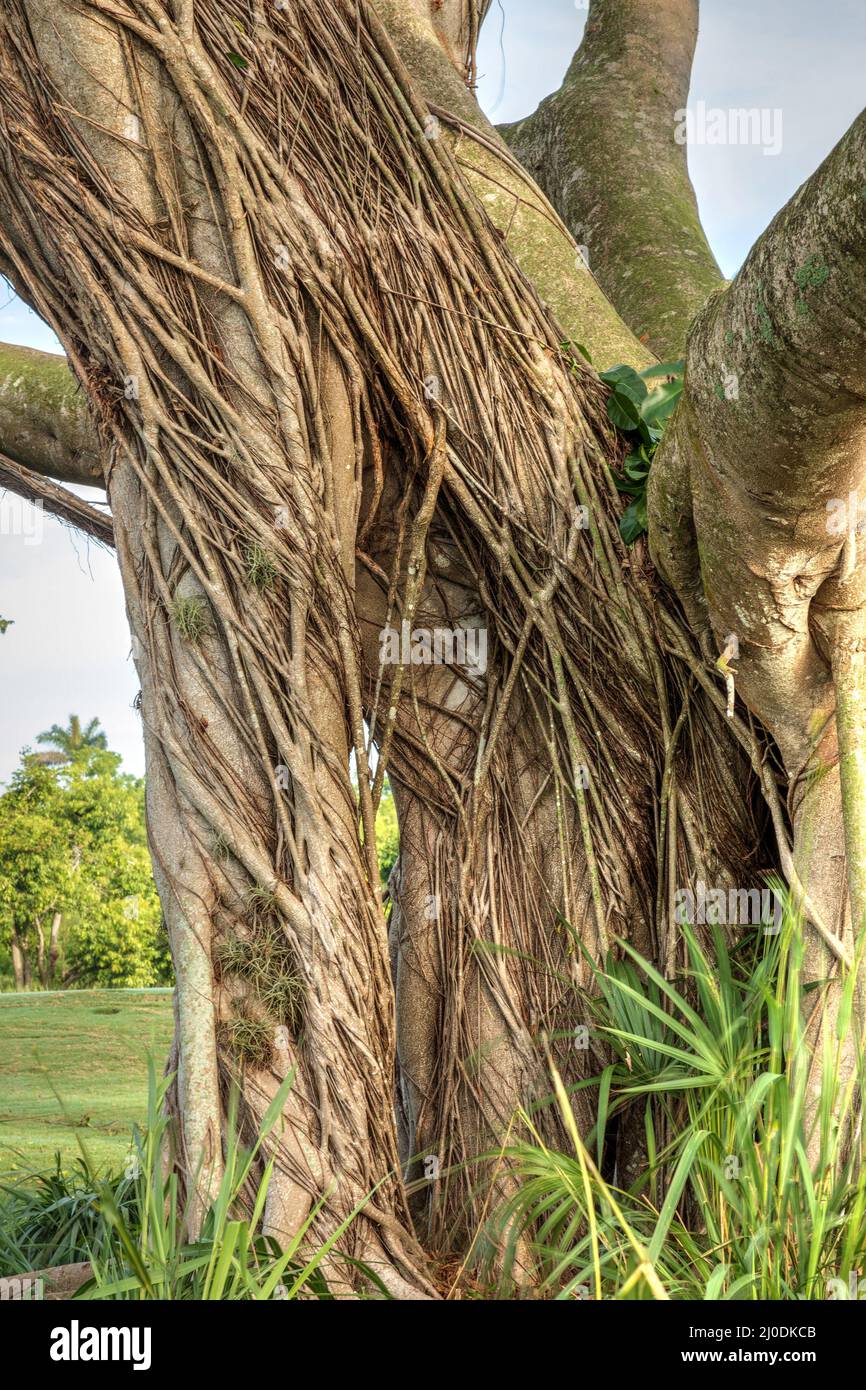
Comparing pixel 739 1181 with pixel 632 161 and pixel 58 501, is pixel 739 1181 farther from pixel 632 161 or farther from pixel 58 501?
pixel 632 161

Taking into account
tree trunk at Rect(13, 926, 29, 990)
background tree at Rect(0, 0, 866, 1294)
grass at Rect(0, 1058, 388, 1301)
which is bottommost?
tree trunk at Rect(13, 926, 29, 990)

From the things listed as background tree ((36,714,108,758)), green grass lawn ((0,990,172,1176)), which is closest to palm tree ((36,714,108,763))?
background tree ((36,714,108,758))

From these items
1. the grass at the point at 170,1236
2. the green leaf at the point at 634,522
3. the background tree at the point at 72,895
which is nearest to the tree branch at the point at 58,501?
the green leaf at the point at 634,522

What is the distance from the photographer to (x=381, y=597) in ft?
7.96

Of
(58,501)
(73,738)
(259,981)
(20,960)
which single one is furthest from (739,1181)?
(73,738)

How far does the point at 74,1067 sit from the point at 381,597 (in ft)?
9.92

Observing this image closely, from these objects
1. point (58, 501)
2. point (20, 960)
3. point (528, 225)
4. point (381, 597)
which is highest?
point (528, 225)

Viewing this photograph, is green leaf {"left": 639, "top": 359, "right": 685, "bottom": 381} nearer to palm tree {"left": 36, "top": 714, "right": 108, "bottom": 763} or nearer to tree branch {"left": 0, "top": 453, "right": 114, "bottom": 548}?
tree branch {"left": 0, "top": 453, "right": 114, "bottom": 548}

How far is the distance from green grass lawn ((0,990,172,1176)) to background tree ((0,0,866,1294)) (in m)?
1.83

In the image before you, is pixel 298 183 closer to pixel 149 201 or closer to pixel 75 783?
pixel 149 201

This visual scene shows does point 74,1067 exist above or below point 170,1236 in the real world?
below

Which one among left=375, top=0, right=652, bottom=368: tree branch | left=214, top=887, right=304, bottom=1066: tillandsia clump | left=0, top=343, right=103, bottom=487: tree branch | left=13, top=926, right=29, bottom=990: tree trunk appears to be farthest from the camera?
left=13, top=926, right=29, bottom=990: tree trunk

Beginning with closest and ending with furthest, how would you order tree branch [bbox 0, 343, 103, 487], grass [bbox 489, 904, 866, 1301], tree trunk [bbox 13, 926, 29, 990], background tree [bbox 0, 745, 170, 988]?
1. grass [bbox 489, 904, 866, 1301]
2. tree branch [bbox 0, 343, 103, 487]
3. tree trunk [bbox 13, 926, 29, 990]
4. background tree [bbox 0, 745, 170, 988]

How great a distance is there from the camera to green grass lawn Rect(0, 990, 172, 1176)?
381 cm
